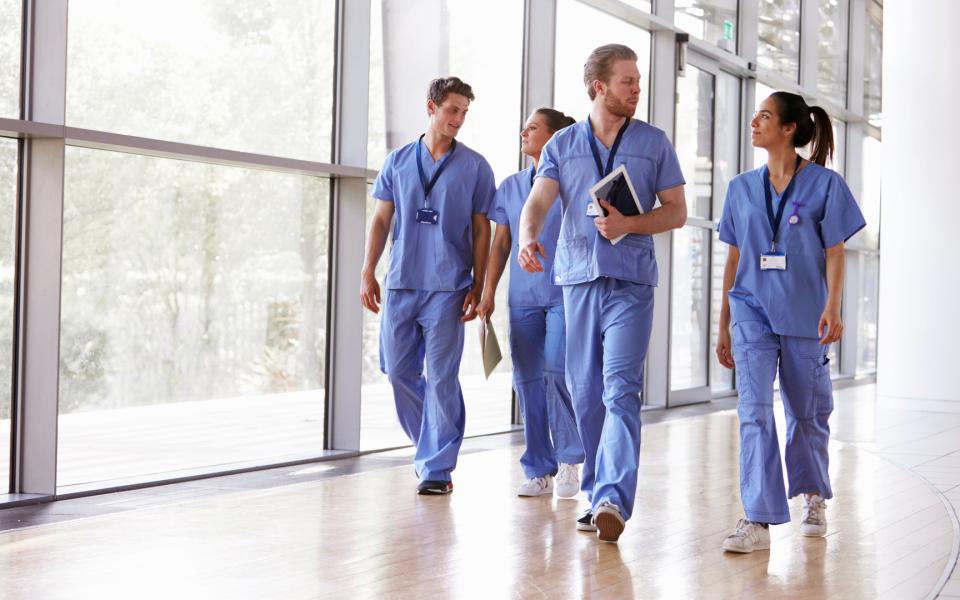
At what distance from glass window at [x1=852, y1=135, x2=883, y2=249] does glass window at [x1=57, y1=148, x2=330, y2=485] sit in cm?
840

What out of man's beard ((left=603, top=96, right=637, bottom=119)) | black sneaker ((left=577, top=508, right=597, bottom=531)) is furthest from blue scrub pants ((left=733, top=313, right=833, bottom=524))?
man's beard ((left=603, top=96, right=637, bottom=119))

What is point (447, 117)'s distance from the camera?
4113mm

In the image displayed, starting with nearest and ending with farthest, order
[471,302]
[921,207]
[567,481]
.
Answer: [567,481]
[471,302]
[921,207]

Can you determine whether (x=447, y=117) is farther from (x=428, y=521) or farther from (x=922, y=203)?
(x=922, y=203)

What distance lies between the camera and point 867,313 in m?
12.7

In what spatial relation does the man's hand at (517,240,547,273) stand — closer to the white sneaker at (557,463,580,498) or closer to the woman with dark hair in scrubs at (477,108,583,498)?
the woman with dark hair in scrubs at (477,108,583,498)

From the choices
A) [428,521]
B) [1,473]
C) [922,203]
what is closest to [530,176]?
[428,521]

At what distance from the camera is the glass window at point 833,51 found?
1109 cm

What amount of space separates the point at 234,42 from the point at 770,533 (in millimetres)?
2863

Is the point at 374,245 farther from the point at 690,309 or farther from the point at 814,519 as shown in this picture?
the point at 690,309

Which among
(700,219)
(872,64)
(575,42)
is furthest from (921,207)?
(872,64)

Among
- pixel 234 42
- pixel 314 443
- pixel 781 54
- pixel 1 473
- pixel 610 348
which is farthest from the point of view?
pixel 781 54

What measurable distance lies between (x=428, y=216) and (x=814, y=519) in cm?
163

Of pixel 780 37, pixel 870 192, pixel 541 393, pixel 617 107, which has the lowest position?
pixel 541 393
